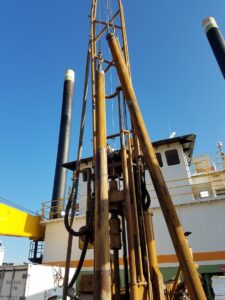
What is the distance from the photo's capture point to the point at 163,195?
3.35 metres

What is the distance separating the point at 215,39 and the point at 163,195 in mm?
28162

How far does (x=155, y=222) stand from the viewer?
12008 mm

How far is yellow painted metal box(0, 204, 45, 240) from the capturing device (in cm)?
1262

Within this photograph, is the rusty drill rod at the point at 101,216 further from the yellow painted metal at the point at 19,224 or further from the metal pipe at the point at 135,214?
the yellow painted metal at the point at 19,224

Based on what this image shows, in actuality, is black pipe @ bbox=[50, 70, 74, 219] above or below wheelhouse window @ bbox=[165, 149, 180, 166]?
above

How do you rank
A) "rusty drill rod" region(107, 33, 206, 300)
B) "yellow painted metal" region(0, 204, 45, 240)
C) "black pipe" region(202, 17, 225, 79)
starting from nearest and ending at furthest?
1. "rusty drill rod" region(107, 33, 206, 300)
2. "yellow painted metal" region(0, 204, 45, 240)
3. "black pipe" region(202, 17, 225, 79)

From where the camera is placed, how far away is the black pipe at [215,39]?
24459 millimetres

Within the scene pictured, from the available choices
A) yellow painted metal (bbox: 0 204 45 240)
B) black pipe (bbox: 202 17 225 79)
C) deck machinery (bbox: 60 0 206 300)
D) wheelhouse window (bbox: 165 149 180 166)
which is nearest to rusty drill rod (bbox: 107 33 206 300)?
deck machinery (bbox: 60 0 206 300)

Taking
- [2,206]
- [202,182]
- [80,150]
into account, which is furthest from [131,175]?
[202,182]

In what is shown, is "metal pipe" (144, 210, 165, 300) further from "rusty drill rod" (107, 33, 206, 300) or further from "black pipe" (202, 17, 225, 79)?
"black pipe" (202, 17, 225, 79)

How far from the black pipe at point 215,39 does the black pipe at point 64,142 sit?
53.8 feet

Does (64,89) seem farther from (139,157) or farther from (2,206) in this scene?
(139,157)

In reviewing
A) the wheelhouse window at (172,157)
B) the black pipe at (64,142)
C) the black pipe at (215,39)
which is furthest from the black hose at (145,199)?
the black pipe at (215,39)

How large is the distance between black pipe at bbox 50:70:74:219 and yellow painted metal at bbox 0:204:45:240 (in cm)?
→ 286
